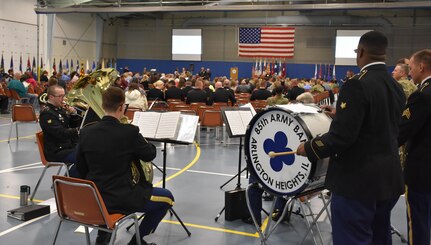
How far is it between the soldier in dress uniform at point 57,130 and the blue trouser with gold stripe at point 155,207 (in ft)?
6.09

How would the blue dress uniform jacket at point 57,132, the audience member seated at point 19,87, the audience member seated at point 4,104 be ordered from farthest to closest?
1. the audience member seated at point 4,104
2. the audience member seated at point 19,87
3. the blue dress uniform jacket at point 57,132

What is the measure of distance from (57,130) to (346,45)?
77.0ft

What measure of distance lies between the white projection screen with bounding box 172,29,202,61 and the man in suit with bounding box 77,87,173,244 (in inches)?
1050

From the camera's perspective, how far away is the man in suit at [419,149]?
338 cm

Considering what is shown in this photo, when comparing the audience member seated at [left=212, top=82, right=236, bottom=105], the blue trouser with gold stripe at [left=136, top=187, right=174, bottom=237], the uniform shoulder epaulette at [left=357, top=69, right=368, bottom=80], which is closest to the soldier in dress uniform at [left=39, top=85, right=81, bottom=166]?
the blue trouser with gold stripe at [left=136, top=187, right=174, bottom=237]

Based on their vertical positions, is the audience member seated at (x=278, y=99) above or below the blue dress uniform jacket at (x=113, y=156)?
above

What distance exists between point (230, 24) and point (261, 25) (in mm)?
2289

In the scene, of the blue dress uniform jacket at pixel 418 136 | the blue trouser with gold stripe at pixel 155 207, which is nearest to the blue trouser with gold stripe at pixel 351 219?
the blue dress uniform jacket at pixel 418 136

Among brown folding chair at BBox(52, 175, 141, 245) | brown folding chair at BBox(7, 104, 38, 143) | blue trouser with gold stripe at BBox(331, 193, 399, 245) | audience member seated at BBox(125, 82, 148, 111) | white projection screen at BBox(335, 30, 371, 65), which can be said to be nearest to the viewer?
blue trouser with gold stripe at BBox(331, 193, 399, 245)

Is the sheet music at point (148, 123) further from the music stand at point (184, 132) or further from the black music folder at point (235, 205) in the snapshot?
the black music folder at point (235, 205)

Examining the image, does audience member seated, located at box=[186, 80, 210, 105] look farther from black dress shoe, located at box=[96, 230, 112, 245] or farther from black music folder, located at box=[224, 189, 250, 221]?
black dress shoe, located at box=[96, 230, 112, 245]

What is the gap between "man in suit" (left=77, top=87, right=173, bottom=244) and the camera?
3490 mm

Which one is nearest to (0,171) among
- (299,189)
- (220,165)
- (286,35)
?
(220,165)

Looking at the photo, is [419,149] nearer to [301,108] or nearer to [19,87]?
[301,108]
